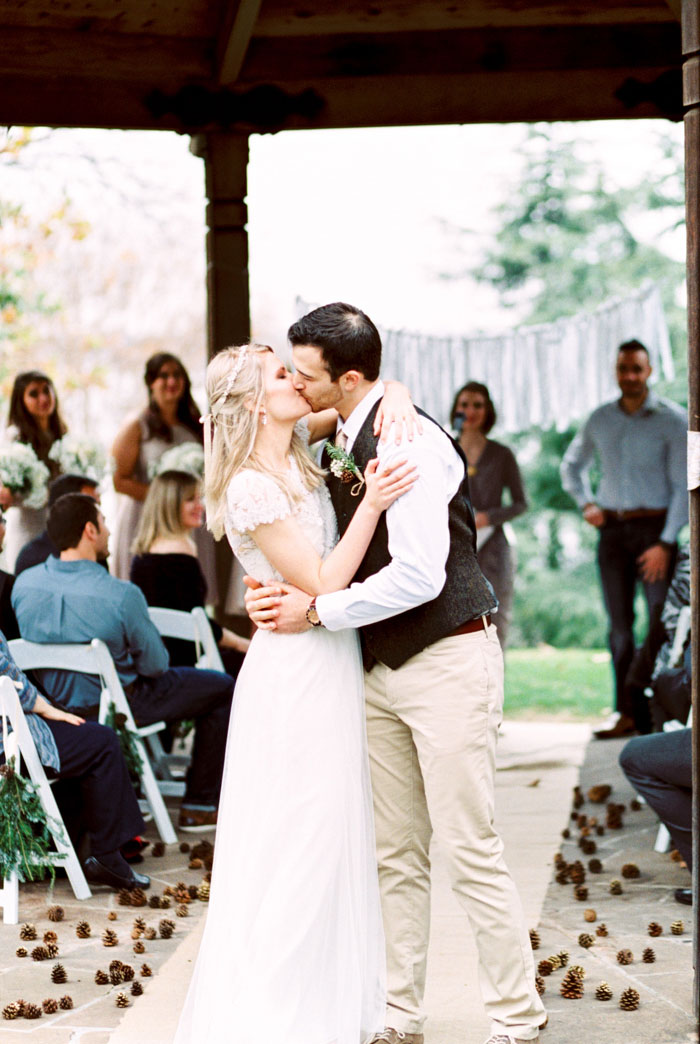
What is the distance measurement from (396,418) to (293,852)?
3.55ft

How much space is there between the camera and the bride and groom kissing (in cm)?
331

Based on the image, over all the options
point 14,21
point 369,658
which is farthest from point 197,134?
point 369,658

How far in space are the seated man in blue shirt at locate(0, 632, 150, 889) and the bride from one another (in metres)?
1.55

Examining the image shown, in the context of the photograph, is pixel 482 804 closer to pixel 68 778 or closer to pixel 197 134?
pixel 68 778

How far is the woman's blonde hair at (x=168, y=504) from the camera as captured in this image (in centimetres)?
652

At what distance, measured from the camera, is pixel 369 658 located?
3.50 meters

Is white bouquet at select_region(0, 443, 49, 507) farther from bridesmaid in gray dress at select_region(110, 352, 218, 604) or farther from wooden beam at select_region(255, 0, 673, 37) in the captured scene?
wooden beam at select_region(255, 0, 673, 37)

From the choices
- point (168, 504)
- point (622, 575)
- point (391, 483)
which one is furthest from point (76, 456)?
point (391, 483)

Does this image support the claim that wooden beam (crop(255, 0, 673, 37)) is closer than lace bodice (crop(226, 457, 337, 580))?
No

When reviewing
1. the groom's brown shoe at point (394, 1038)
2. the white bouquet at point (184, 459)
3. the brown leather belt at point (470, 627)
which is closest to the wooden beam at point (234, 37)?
the white bouquet at point (184, 459)

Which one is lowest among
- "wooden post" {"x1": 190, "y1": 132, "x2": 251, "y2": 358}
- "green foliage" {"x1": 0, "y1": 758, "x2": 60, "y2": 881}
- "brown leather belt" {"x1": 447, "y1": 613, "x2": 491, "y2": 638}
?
"green foliage" {"x1": 0, "y1": 758, "x2": 60, "y2": 881}

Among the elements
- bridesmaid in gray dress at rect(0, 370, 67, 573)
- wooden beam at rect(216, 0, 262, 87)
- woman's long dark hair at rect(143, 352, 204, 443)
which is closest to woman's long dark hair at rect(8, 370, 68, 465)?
bridesmaid in gray dress at rect(0, 370, 67, 573)

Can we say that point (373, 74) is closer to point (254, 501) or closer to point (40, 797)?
point (40, 797)

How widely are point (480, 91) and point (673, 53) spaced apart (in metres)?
0.99
